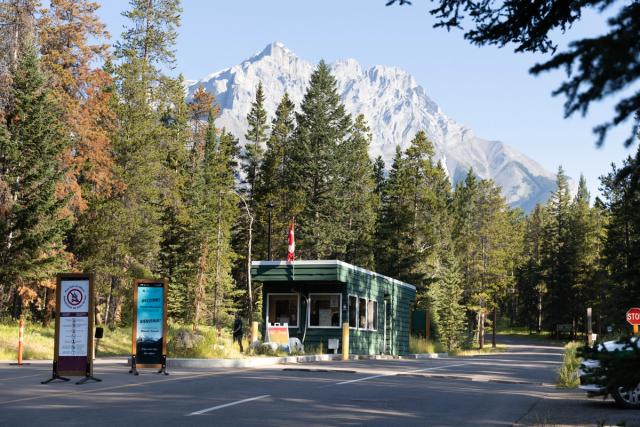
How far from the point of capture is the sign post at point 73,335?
Result: 56.2ft

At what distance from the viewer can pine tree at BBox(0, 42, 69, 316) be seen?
3734 cm

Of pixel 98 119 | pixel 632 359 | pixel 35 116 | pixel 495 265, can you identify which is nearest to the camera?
pixel 632 359

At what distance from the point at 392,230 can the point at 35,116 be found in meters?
37.8

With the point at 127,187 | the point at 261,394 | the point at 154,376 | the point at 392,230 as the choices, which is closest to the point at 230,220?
the point at 392,230

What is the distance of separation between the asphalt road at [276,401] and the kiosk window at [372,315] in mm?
18891

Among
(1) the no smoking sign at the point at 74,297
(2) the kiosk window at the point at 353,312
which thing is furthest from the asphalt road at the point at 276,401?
(2) the kiosk window at the point at 353,312

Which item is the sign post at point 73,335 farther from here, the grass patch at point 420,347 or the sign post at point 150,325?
the grass patch at point 420,347

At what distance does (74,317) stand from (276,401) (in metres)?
5.70

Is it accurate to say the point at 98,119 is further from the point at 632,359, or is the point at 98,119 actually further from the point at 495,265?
the point at 495,265

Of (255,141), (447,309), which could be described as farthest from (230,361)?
(255,141)

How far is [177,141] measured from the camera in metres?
62.6

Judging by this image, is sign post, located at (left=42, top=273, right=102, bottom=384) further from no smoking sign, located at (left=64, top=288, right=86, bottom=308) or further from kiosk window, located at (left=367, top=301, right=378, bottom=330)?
kiosk window, located at (left=367, top=301, right=378, bottom=330)

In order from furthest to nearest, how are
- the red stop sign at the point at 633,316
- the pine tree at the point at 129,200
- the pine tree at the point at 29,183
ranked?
the pine tree at the point at 129,200 → the pine tree at the point at 29,183 → the red stop sign at the point at 633,316

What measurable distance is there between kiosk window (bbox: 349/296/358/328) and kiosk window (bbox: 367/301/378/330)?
2.11 m
